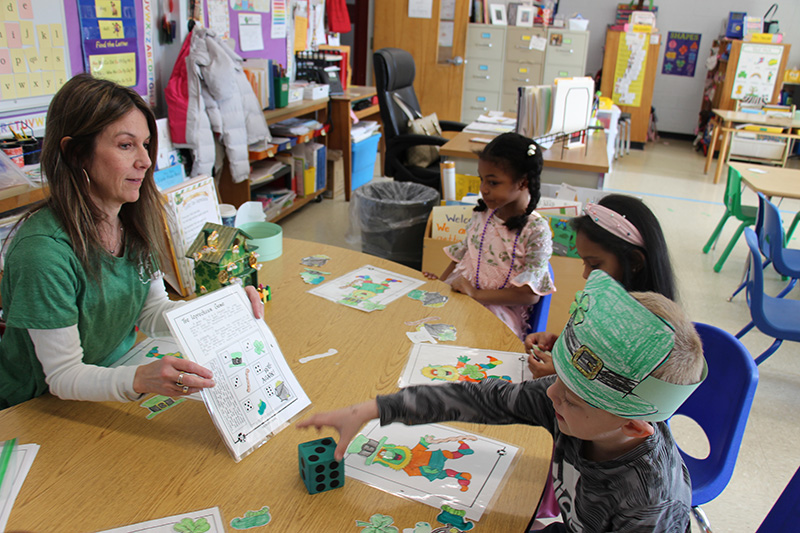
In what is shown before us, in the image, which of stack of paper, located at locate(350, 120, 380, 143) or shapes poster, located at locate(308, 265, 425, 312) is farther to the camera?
stack of paper, located at locate(350, 120, 380, 143)

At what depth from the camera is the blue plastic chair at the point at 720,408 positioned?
1264mm

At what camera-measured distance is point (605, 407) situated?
0.82 meters

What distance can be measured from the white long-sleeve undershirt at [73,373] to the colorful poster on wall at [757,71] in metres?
7.84

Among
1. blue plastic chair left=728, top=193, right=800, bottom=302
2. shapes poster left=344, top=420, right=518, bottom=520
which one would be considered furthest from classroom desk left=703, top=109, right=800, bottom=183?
shapes poster left=344, top=420, right=518, bottom=520

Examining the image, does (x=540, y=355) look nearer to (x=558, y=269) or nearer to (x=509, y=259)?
(x=509, y=259)

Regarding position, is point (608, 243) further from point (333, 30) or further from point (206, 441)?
point (333, 30)

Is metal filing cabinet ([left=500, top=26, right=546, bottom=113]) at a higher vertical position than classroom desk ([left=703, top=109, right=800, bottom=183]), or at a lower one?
higher

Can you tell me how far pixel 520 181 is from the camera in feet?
6.00

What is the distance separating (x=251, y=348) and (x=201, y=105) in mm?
2229

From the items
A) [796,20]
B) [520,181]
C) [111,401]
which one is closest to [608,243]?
[520,181]

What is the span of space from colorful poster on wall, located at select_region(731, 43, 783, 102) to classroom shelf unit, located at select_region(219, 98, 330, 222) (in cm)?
536

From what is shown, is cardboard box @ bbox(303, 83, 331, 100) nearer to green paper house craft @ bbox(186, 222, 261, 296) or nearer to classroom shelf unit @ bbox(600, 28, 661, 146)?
green paper house craft @ bbox(186, 222, 261, 296)

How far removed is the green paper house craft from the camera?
1480 millimetres

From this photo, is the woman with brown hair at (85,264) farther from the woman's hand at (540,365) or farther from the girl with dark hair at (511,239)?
the girl with dark hair at (511,239)
